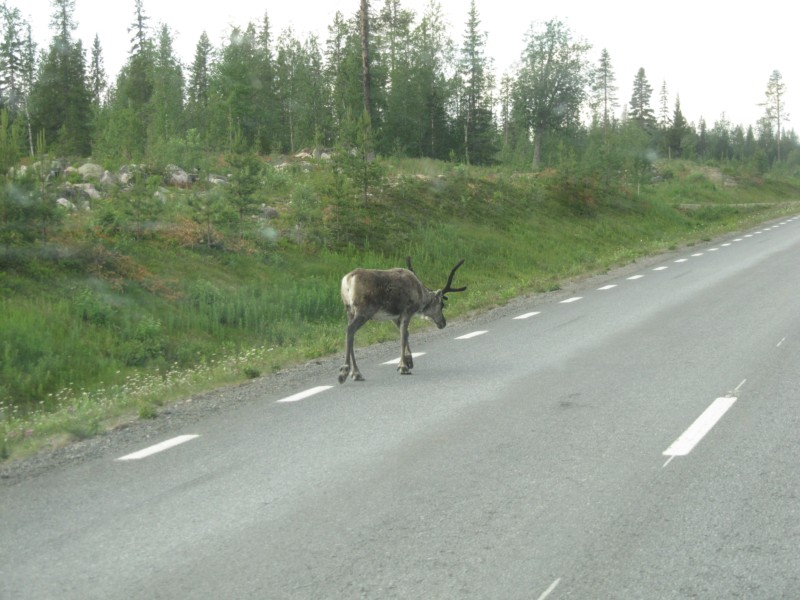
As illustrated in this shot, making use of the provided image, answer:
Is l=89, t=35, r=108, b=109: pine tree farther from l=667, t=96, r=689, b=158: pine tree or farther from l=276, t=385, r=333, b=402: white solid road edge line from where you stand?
l=276, t=385, r=333, b=402: white solid road edge line

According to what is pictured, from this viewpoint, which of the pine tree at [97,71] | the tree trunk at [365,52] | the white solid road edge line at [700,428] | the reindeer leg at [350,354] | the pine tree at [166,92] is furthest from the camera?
the pine tree at [97,71]

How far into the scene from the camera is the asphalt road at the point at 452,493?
190 inches

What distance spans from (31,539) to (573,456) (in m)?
3.87

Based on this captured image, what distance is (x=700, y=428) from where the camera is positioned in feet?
26.2

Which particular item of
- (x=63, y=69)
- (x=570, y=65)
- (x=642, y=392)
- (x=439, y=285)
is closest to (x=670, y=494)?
(x=642, y=392)

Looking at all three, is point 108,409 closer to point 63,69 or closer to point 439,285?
point 439,285

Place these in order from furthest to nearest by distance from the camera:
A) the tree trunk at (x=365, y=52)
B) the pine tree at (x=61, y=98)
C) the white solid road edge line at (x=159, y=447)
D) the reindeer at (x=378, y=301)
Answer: the pine tree at (x=61, y=98), the tree trunk at (x=365, y=52), the reindeer at (x=378, y=301), the white solid road edge line at (x=159, y=447)

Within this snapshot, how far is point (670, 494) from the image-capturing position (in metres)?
6.15

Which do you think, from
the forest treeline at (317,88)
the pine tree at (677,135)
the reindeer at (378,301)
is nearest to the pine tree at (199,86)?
the forest treeline at (317,88)

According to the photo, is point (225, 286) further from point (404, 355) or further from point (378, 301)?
point (378, 301)

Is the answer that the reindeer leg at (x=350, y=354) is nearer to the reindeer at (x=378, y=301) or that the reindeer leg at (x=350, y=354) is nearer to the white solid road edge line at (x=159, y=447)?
the reindeer at (x=378, y=301)

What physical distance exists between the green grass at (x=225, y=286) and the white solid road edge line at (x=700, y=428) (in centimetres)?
510

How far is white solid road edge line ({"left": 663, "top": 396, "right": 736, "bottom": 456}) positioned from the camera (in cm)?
730

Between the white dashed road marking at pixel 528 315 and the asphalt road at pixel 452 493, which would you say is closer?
the asphalt road at pixel 452 493
